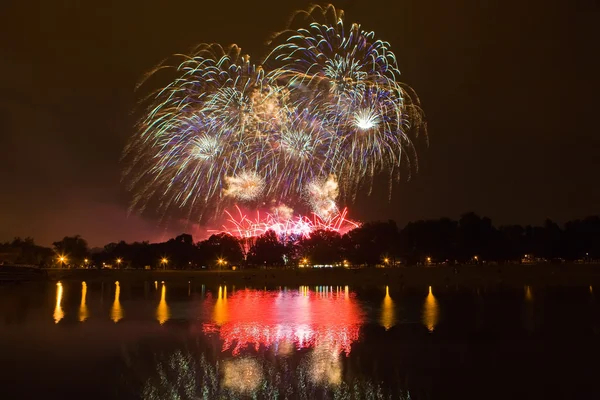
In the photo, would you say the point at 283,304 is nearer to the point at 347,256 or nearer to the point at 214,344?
the point at 214,344

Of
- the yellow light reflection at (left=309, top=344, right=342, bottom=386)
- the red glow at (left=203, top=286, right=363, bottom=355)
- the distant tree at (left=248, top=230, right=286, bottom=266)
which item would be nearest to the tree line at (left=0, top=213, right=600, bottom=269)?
the distant tree at (left=248, top=230, right=286, bottom=266)

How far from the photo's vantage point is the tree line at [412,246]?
88.2 meters

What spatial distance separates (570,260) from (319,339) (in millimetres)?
94028

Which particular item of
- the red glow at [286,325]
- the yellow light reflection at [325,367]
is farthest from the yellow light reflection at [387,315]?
the yellow light reflection at [325,367]

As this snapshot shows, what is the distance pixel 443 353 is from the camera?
15.5 metres

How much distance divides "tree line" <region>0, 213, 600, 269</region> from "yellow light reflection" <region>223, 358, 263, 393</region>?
261ft

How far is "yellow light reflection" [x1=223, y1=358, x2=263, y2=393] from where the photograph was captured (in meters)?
11.3

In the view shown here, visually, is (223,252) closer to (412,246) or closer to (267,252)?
(267,252)

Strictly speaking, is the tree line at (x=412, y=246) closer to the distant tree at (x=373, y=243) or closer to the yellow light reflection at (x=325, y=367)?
the distant tree at (x=373, y=243)

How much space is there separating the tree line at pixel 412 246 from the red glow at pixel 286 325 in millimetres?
62375

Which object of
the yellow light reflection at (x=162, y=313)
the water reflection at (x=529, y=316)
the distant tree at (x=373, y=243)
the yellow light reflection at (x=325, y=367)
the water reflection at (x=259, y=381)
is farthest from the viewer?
the distant tree at (x=373, y=243)

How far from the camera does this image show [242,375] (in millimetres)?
12438

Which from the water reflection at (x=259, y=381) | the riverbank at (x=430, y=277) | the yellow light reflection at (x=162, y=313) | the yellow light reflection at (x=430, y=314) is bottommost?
the water reflection at (x=259, y=381)

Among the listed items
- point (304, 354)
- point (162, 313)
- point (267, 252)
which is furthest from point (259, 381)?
point (267, 252)
